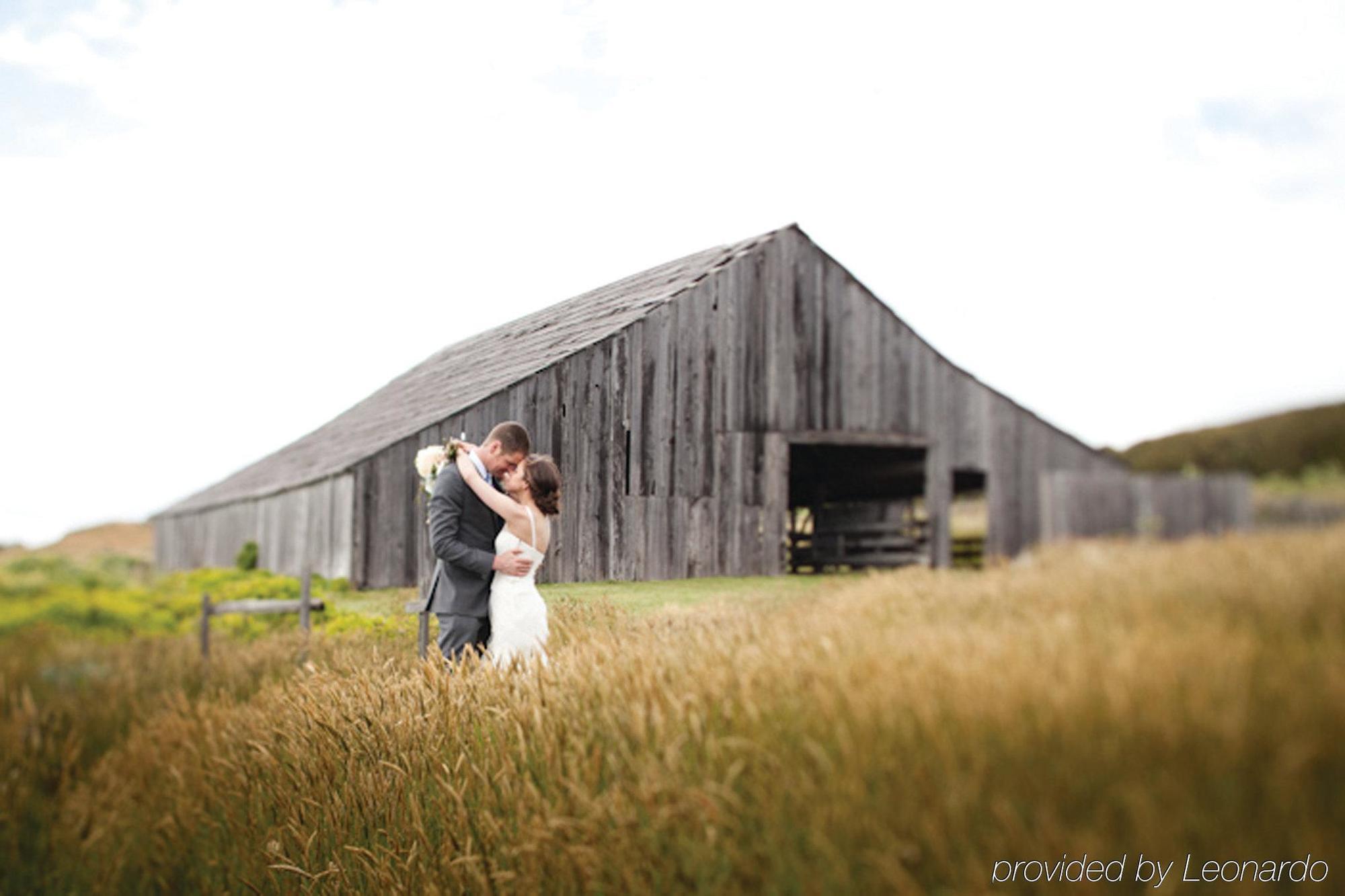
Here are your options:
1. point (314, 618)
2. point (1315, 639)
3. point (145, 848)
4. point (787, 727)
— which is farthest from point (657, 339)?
point (314, 618)

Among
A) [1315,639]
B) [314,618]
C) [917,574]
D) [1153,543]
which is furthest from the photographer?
[314,618]

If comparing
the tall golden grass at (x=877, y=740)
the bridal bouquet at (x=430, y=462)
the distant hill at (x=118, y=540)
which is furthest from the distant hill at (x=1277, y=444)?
the distant hill at (x=118, y=540)

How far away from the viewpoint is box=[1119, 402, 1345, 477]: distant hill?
8.55 feet

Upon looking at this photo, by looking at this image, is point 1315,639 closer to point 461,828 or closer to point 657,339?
point 461,828

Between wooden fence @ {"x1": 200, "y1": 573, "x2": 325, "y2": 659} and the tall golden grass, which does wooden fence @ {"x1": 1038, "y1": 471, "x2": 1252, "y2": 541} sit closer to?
the tall golden grass

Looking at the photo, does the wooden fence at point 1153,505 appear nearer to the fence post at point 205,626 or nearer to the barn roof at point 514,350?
the barn roof at point 514,350

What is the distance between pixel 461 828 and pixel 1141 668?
3.71 meters

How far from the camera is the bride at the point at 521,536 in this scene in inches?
241

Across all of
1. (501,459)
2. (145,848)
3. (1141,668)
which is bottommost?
(145,848)

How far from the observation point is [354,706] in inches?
258

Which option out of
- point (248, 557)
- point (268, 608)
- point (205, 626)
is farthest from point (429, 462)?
point (248, 557)

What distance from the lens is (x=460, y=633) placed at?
6430 millimetres

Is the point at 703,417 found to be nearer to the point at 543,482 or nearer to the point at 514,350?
the point at 514,350

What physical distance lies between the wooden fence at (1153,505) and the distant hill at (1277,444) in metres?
0.06
